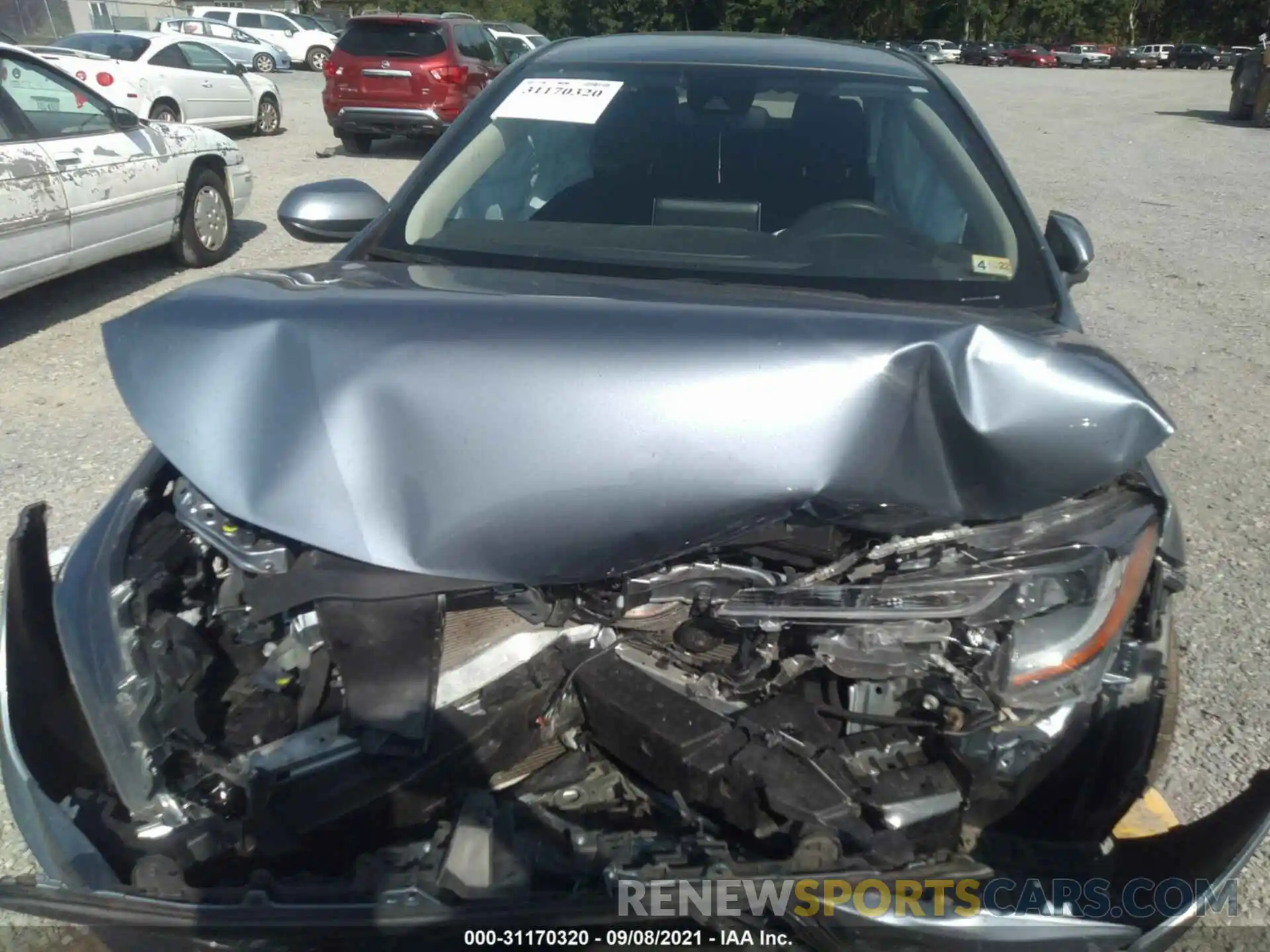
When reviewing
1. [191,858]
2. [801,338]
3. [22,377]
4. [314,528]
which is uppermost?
[801,338]

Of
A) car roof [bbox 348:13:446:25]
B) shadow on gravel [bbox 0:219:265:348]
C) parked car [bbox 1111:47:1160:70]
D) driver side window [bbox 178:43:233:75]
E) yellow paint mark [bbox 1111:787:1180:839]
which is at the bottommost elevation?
parked car [bbox 1111:47:1160:70]

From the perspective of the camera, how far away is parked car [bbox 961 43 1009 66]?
162 feet

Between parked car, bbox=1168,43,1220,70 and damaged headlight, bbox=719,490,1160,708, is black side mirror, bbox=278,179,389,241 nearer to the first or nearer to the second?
damaged headlight, bbox=719,490,1160,708

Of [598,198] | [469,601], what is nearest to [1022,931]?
[469,601]

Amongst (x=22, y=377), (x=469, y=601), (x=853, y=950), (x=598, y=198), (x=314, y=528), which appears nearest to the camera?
(x=853, y=950)

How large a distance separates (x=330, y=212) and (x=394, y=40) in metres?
12.0

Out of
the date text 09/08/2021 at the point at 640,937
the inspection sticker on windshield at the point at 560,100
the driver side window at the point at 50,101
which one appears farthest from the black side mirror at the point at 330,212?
the driver side window at the point at 50,101

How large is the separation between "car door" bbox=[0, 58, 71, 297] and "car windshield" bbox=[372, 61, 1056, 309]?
3805 millimetres

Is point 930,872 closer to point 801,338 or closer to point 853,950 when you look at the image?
point 853,950

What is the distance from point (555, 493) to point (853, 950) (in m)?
0.85

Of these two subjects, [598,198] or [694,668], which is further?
[598,198]

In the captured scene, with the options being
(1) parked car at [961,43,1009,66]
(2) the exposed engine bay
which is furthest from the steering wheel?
(1) parked car at [961,43,1009,66]

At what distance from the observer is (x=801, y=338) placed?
1.86 m

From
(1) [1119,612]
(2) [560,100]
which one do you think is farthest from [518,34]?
(1) [1119,612]
